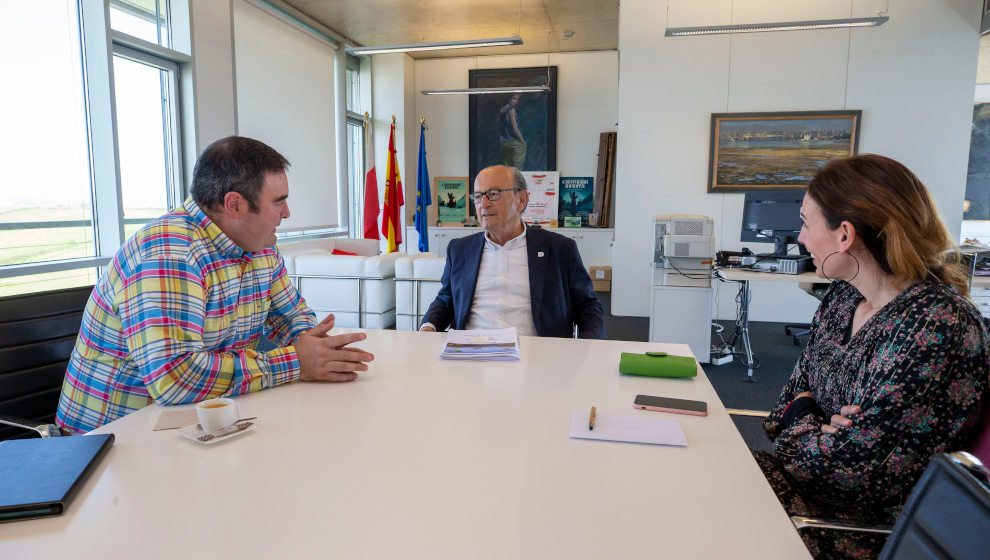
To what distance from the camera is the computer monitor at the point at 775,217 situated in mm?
4539

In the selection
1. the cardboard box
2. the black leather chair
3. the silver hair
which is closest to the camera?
the black leather chair

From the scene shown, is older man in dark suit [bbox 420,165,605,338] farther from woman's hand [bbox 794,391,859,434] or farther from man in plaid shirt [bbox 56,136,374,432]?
woman's hand [bbox 794,391,859,434]

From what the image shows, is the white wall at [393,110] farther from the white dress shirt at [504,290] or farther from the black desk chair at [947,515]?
the black desk chair at [947,515]

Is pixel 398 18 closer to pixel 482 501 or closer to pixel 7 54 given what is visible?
pixel 7 54

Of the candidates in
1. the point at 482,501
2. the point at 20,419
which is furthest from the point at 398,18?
the point at 482,501

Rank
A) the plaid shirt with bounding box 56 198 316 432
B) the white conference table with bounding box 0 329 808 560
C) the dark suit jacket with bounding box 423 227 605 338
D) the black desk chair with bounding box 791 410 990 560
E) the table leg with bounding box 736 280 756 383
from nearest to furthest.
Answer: the black desk chair with bounding box 791 410 990 560, the white conference table with bounding box 0 329 808 560, the plaid shirt with bounding box 56 198 316 432, the dark suit jacket with bounding box 423 227 605 338, the table leg with bounding box 736 280 756 383

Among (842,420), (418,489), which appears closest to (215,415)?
(418,489)

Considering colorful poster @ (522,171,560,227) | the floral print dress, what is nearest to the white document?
the floral print dress

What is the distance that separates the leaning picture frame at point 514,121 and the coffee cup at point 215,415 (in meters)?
7.93

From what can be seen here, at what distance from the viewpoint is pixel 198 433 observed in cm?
122

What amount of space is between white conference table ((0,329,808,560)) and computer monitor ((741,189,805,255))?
3.62 m

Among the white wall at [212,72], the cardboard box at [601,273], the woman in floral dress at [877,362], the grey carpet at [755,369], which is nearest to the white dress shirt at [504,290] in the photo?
the woman in floral dress at [877,362]

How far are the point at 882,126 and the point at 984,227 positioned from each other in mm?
2285

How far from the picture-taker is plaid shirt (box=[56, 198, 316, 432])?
140 centimetres
